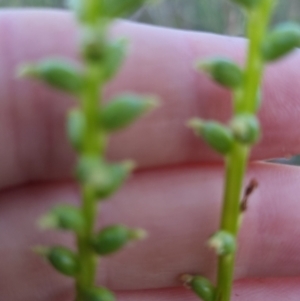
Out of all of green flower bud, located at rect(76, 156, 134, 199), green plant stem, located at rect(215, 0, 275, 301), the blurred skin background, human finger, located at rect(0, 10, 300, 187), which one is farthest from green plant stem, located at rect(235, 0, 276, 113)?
the blurred skin background

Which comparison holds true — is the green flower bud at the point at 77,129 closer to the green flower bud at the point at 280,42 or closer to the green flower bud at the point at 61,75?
the green flower bud at the point at 61,75

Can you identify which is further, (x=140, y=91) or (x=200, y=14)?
(x=200, y=14)

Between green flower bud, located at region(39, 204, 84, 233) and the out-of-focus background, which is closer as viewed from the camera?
green flower bud, located at region(39, 204, 84, 233)

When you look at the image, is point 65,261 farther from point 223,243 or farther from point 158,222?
→ point 158,222

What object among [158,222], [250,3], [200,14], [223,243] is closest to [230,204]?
[223,243]

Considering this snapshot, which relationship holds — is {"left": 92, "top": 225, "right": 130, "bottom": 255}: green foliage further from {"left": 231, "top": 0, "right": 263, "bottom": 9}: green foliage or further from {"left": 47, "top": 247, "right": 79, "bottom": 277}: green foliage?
{"left": 231, "top": 0, "right": 263, "bottom": 9}: green foliage
